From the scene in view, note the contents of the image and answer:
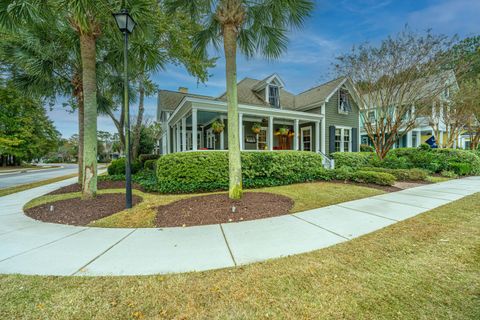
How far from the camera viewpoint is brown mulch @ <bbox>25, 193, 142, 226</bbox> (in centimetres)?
454

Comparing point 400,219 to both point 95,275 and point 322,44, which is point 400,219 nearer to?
point 95,275

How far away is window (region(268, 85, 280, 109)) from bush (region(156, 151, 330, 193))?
7167 millimetres

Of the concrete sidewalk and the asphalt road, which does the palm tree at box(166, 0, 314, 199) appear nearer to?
the concrete sidewalk

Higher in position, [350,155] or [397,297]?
[350,155]

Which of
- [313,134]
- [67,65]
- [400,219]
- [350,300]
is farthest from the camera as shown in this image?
[313,134]

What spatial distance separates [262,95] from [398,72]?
26.8ft

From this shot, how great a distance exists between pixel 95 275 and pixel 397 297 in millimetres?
3324

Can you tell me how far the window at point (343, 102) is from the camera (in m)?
15.2

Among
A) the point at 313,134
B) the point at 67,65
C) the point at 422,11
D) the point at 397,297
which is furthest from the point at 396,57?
the point at 67,65

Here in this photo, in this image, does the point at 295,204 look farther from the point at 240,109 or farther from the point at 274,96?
the point at 274,96

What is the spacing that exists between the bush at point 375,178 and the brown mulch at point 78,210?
8462 mm

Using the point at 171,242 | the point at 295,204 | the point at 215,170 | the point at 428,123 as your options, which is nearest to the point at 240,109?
the point at 215,170

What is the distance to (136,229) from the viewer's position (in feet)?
12.9

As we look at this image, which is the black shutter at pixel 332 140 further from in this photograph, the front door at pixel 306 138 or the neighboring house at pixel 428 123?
the neighboring house at pixel 428 123
